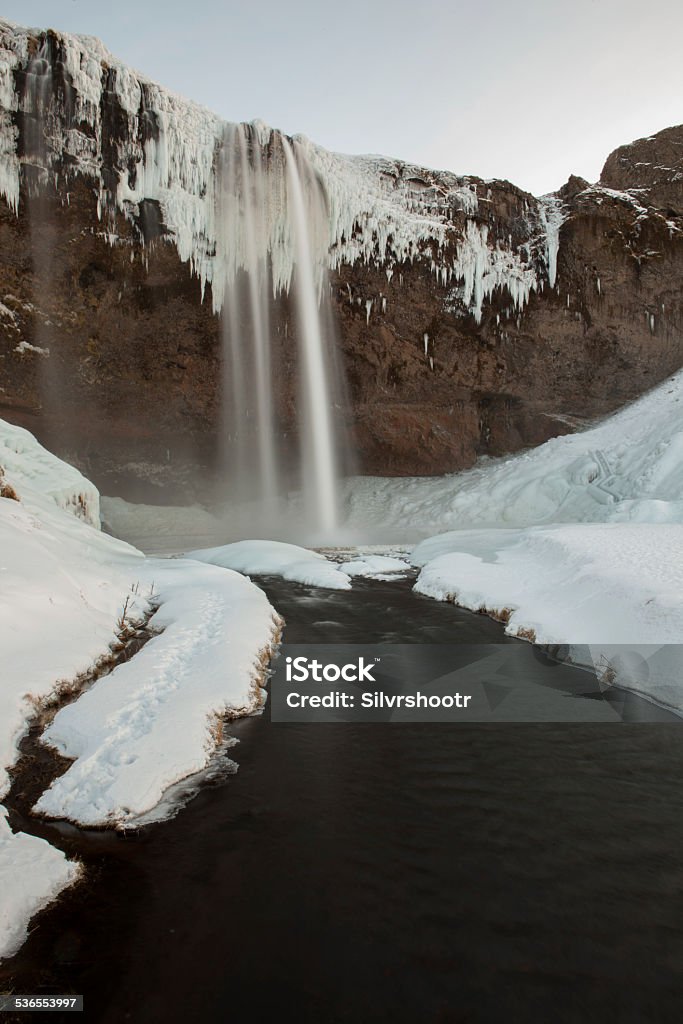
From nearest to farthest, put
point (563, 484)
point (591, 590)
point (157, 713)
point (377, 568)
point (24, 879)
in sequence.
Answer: point (24, 879) → point (157, 713) → point (591, 590) → point (377, 568) → point (563, 484)

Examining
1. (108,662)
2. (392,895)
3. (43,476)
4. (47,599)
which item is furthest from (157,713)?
(43,476)

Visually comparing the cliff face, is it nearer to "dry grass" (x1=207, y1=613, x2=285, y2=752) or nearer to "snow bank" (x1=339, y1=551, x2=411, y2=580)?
"snow bank" (x1=339, y1=551, x2=411, y2=580)

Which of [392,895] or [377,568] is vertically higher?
[392,895]

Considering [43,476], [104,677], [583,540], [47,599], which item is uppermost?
[43,476]

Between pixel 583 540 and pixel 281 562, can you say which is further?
pixel 281 562

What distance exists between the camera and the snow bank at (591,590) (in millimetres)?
6879

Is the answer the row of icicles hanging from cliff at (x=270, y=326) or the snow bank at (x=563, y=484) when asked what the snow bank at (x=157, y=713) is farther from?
the row of icicles hanging from cliff at (x=270, y=326)

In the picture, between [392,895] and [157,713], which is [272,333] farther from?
[392,895]

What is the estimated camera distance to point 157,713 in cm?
528

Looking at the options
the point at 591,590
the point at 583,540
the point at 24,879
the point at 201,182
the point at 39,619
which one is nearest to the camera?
the point at 24,879

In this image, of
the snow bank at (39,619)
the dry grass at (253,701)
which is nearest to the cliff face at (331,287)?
the snow bank at (39,619)

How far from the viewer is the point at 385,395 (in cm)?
2934

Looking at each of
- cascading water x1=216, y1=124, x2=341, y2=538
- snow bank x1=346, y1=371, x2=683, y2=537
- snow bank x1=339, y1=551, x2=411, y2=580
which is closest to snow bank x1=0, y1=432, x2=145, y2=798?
snow bank x1=339, y1=551, x2=411, y2=580

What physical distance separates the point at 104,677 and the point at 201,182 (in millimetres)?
21176
